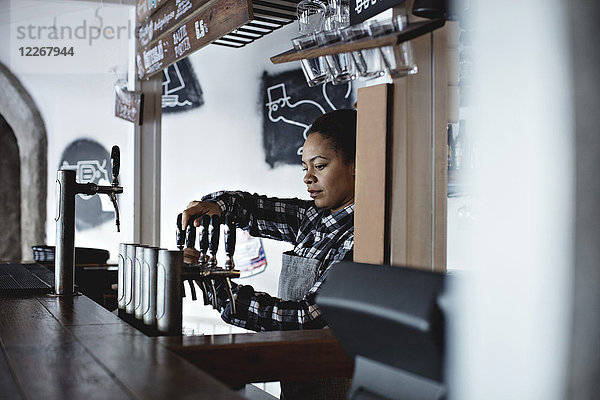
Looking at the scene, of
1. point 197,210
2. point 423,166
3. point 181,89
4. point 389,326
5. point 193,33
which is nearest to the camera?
point 389,326

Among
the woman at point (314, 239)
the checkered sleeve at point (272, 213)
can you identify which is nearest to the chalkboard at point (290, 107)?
the checkered sleeve at point (272, 213)

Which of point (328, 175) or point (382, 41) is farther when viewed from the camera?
point (328, 175)

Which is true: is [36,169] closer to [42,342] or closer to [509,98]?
[42,342]

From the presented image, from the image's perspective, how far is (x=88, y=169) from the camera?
6227mm

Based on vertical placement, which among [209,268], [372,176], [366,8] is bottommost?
[209,268]

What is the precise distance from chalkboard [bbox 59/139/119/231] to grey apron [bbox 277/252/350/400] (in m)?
4.06

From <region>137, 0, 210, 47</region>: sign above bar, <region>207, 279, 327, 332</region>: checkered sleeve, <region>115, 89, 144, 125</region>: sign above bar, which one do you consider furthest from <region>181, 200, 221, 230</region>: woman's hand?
<region>115, 89, 144, 125</region>: sign above bar

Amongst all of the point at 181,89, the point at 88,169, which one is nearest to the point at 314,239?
the point at 181,89

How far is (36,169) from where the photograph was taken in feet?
20.6

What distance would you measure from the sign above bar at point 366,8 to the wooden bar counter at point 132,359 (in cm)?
77

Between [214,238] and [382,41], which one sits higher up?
[382,41]

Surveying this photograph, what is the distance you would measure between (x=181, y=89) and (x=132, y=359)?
14.4ft

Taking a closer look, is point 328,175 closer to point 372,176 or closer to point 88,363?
point 372,176

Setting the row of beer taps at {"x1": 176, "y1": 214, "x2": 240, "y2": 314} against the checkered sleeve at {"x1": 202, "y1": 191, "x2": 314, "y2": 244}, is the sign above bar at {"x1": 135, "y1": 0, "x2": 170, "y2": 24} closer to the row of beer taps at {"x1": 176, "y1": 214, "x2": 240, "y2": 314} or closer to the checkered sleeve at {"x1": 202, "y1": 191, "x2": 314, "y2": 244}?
the checkered sleeve at {"x1": 202, "y1": 191, "x2": 314, "y2": 244}
